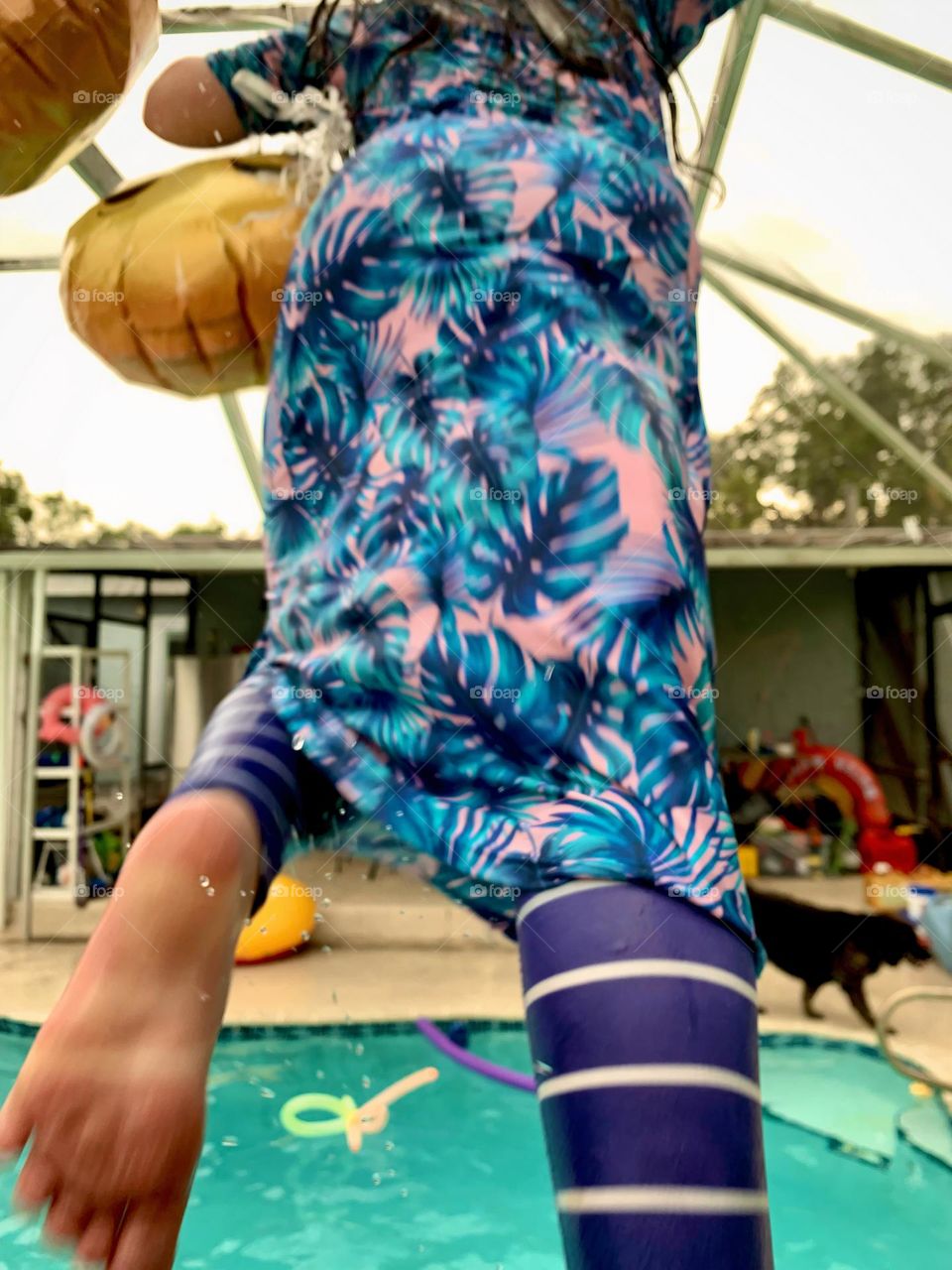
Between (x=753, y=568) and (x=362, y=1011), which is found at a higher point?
(x=753, y=568)

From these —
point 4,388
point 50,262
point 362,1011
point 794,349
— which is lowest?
point 362,1011

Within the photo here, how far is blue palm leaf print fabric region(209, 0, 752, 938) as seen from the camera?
1.27ft

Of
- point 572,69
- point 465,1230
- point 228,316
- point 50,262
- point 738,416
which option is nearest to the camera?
point 572,69

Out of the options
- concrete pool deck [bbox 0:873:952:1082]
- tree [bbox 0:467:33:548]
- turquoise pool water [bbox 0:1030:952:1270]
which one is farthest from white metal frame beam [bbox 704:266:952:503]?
tree [bbox 0:467:33:548]

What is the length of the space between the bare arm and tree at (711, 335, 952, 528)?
12.2 ft

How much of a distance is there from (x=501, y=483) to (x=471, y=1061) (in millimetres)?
2918

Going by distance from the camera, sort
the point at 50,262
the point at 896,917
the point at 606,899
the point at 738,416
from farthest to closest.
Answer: the point at 738,416 < the point at 896,917 < the point at 50,262 < the point at 606,899

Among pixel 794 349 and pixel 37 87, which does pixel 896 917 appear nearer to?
pixel 794 349

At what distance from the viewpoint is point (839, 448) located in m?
5.23

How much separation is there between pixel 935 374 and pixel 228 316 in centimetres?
443

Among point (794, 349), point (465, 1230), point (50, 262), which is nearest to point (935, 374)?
point (794, 349)

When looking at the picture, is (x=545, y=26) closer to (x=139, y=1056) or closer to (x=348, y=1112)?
(x=139, y=1056)

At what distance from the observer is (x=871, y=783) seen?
5.55 meters

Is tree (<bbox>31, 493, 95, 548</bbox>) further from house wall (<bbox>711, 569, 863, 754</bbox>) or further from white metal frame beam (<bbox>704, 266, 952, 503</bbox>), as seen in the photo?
house wall (<bbox>711, 569, 863, 754</bbox>)
